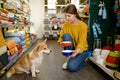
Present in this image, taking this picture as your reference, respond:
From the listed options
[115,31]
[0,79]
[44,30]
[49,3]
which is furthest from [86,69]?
[49,3]

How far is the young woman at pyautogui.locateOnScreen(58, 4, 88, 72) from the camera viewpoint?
7.66ft

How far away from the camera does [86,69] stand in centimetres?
243

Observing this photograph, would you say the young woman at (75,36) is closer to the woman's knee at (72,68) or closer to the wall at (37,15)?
the woman's knee at (72,68)

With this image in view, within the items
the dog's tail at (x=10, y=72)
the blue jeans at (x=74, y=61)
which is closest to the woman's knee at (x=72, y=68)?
the blue jeans at (x=74, y=61)

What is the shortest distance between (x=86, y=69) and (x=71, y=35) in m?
0.55

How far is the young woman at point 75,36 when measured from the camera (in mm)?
2334

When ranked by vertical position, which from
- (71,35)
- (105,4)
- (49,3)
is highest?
(49,3)

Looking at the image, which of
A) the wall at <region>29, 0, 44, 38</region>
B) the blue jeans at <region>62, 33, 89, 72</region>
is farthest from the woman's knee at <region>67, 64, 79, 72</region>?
the wall at <region>29, 0, 44, 38</region>

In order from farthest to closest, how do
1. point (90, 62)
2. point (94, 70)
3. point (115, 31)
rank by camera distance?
point (115, 31)
point (90, 62)
point (94, 70)

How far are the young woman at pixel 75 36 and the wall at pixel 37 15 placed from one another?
530 cm

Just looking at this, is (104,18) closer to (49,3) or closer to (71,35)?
(71,35)

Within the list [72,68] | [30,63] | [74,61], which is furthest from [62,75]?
[30,63]

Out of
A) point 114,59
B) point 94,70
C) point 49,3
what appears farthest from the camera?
point 49,3

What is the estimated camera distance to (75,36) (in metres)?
2.50
